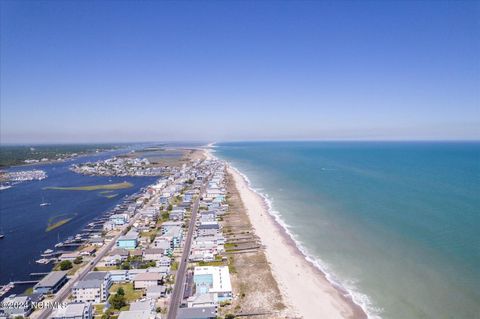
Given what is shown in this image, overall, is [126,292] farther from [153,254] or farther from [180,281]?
[153,254]

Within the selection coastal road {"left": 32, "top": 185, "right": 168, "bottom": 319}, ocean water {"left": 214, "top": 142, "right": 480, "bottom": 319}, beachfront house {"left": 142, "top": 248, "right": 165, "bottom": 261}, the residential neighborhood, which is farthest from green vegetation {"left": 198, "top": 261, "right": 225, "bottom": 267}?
coastal road {"left": 32, "top": 185, "right": 168, "bottom": 319}

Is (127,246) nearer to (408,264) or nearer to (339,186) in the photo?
(408,264)

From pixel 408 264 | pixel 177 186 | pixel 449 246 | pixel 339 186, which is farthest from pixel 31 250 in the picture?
pixel 339 186

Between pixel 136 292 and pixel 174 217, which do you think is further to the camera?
pixel 174 217

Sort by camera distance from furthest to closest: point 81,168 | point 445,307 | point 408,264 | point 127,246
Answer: point 81,168 → point 127,246 → point 408,264 → point 445,307

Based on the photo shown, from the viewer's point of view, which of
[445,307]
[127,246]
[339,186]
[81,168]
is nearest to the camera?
[445,307]

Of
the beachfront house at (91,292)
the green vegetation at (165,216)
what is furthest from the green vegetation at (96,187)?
the beachfront house at (91,292)

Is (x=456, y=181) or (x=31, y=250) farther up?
(x=456, y=181)
